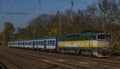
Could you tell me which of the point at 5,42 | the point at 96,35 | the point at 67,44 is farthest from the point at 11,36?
the point at 96,35

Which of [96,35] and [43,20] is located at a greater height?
[43,20]

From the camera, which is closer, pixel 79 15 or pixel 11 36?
pixel 79 15

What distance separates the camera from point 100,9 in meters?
58.8

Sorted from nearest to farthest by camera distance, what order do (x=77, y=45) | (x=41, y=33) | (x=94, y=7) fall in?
(x=77, y=45) → (x=94, y=7) → (x=41, y=33)

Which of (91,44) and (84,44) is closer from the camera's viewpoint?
(91,44)

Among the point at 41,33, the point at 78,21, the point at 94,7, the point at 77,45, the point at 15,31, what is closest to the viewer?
the point at 77,45

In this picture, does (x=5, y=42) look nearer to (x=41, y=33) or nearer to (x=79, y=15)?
(x=41, y=33)

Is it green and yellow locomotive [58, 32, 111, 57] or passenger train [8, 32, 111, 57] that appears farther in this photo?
passenger train [8, 32, 111, 57]

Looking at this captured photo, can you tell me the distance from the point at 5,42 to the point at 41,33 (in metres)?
46.7

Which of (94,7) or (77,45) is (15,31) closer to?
(94,7)

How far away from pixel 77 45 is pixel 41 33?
55.1 m

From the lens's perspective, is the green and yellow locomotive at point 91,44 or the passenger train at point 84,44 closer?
the green and yellow locomotive at point 91,44

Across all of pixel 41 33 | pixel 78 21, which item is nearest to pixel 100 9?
pixel 78 21

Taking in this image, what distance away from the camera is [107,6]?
58.9m
